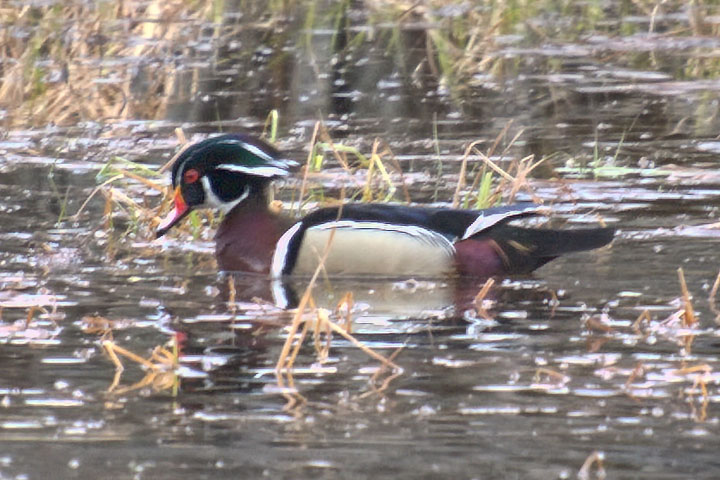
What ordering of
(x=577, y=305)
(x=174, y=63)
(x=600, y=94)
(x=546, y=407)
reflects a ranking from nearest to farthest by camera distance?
(x=546, y=407) → (x=577, y=305) → (x=600, y=94) → (x=174, y=63)

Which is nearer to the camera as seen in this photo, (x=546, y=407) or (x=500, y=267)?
(x=546, y=407)

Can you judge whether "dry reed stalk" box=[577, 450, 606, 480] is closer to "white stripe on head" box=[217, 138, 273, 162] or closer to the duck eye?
"white stripe on head" box=[217, 138, 273, 162]

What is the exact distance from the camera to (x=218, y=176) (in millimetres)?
7844

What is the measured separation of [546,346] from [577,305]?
2.45 feet

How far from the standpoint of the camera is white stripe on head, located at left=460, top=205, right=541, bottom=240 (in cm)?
716

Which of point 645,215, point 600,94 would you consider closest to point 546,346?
point 645,215

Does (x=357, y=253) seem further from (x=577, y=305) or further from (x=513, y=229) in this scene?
(x=577, y=305)

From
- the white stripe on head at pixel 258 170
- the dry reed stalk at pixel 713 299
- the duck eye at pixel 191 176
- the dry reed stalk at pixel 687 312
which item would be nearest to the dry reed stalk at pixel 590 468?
the dry reed stalk at pixel 687 312

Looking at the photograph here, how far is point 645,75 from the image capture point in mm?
12320

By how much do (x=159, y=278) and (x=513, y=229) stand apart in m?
1.49

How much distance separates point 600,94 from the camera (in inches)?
459

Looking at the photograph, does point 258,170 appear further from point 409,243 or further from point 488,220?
point 488,220

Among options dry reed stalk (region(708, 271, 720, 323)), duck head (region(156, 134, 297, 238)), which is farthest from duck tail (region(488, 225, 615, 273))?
duck head (region(156, 134, 297, 238))

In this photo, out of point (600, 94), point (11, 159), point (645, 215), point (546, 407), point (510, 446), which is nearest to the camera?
point (510, 446)
